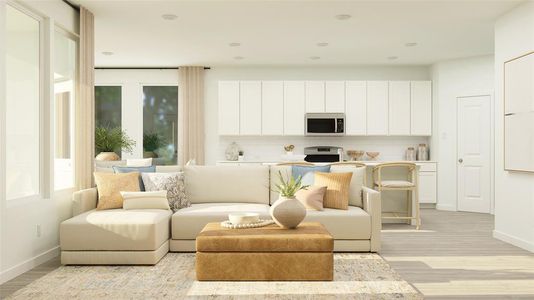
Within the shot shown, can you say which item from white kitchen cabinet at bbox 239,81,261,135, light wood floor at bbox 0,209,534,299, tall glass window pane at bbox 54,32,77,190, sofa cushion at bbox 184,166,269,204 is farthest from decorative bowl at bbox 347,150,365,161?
tall glass window pane at bbox 54,32,77,190

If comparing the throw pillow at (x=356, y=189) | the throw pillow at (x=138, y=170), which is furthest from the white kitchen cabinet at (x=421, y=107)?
the throw pillow at (x=138, y=170)

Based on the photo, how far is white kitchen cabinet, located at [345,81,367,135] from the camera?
30.2 feet

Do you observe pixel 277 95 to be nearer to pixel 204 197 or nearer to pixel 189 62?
pixel 189 62

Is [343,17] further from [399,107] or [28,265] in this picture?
[28,265]

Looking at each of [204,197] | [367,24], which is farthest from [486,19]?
[204,197]

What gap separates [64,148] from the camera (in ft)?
17.7

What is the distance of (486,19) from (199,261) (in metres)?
4.70

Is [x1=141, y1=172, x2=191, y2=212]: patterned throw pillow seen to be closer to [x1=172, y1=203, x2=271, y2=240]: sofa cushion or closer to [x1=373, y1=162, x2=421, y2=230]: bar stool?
[x1=172, y1=203, x2=271, y2=240]: sofa cushion

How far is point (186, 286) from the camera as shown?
147 inches

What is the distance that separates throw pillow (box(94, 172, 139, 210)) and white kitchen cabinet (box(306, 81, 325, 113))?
461 centimetres

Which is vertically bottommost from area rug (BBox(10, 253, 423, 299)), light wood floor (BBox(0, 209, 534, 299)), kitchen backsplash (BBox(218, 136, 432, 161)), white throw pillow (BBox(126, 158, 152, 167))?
light wood floor (BBox(0, 209, 534, 299))

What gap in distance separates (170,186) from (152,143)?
467cm

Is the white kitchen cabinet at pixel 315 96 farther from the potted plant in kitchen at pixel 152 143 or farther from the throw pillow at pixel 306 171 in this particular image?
the throw pillow at pixel 306 171

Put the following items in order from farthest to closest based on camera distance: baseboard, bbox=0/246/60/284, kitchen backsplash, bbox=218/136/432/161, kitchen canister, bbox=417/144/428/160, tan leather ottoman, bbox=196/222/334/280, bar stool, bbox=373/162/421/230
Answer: kitchen backsplash, bbox=218/136/432/161 → kitchen canister, bbox=417/144/428/160 → bar stool, bbox=373/162/421/230 → baseboard, bbox=0/246/60/284 → tan leather ottoman, bbox=196/222/334/280
